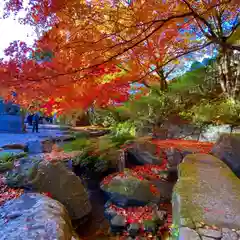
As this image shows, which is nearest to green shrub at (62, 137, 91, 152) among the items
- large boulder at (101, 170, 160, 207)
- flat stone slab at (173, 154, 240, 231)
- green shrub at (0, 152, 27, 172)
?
green shrub at (0, 152, 27, 172)

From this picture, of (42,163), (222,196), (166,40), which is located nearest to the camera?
(222,196)

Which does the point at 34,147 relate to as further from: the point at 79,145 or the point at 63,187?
the point at 63,187

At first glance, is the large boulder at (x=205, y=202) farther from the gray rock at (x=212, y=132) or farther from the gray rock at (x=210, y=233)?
the gray rock at (x=212, y=132)

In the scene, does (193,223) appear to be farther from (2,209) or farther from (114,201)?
(114,201)

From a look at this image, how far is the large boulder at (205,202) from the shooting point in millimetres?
2225

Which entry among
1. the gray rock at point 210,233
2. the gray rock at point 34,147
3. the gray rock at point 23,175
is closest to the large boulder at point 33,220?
the gray rock at point 23,175

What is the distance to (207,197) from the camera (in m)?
2.95

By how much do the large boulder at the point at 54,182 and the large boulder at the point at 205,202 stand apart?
1975 mm

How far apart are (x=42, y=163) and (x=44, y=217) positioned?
6.44ft

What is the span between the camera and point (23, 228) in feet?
9.25

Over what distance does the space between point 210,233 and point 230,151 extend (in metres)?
3.49

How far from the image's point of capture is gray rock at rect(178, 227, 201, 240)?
6.79ft

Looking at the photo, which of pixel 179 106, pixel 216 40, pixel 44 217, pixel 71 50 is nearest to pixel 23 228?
pixel 44 217

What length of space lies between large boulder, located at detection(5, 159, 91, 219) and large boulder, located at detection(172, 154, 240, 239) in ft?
6.48
